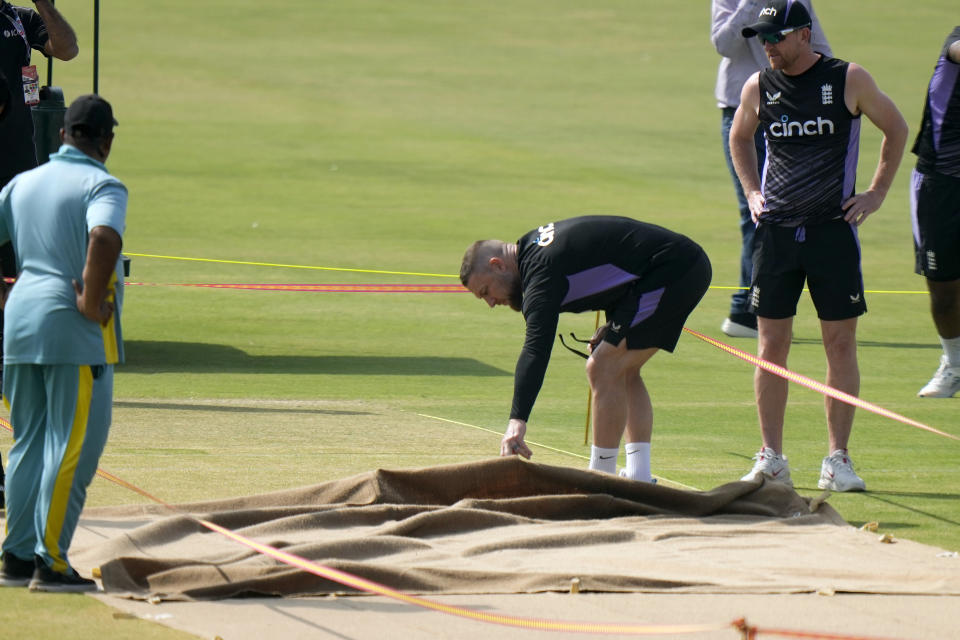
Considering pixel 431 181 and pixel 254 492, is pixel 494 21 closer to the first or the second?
pixel 431 181

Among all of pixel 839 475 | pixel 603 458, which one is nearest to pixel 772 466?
pixel 839 475

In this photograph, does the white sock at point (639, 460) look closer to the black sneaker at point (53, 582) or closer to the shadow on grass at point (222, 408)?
the shadow on grass at point (222, 408)

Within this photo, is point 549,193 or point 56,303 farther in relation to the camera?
point 549,193

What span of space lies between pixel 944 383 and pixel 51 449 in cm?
641

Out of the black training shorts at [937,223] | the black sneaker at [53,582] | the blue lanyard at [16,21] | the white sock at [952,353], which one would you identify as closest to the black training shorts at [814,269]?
the black training shorts at [937,223]

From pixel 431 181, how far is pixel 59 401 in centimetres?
1759

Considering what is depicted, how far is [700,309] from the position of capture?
1426 centimetres

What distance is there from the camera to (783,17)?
7734 mm

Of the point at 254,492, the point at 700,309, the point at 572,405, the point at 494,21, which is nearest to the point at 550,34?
the point at 494,21

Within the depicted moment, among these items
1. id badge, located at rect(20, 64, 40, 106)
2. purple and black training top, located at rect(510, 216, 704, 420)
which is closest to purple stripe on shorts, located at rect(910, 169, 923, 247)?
purple and black training top, located at rect(510, 216, 704, 420)

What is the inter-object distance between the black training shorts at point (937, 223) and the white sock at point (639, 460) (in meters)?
3.42

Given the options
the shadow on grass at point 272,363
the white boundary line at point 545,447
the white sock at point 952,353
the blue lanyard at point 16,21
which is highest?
the blue lanyard at point 16,21

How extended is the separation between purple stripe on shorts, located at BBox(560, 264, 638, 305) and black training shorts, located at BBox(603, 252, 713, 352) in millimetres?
102

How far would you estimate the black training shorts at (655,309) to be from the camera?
747 centimetres
